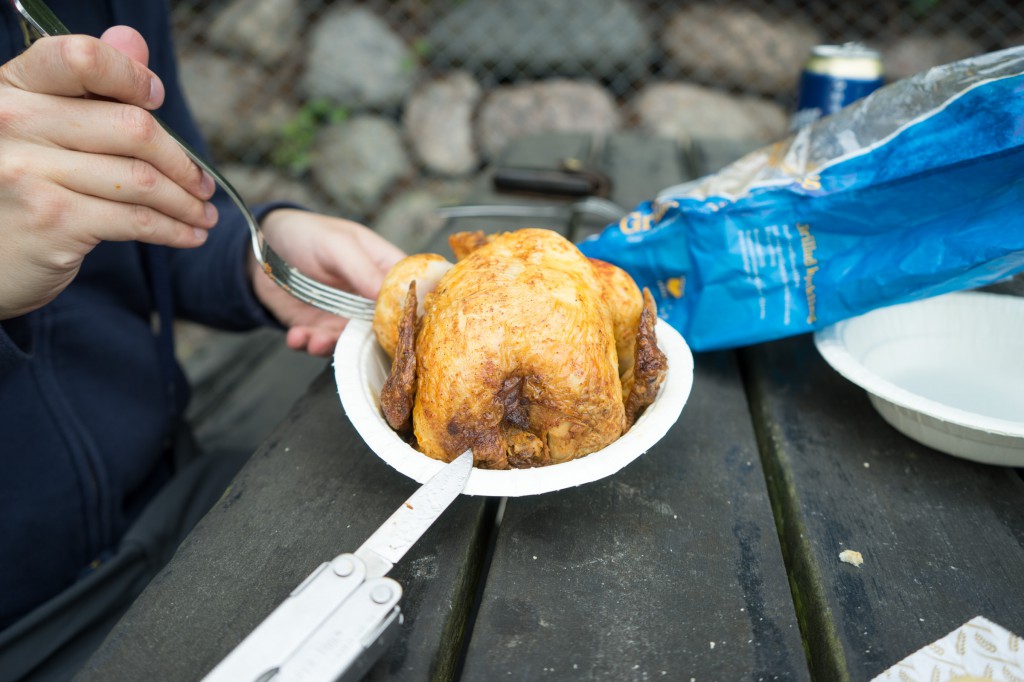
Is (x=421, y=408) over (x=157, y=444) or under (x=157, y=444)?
over

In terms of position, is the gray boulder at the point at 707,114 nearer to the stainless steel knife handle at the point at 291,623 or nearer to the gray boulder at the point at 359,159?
the gray boulder at the point at 359,159

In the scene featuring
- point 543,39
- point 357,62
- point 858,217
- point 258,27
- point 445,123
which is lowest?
point 445,123

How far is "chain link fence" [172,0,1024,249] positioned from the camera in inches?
163

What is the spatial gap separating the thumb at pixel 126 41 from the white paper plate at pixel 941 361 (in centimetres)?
110

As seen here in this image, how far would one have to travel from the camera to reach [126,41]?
3.05 feet

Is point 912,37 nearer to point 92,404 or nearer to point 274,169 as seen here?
point 274,169

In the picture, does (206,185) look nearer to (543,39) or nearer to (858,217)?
(858,217)

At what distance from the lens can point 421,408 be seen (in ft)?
2.79

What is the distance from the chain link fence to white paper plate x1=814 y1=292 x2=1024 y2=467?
3250 millimetres

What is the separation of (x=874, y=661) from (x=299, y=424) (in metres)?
0.83

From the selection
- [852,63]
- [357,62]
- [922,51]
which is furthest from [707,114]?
[852,63]

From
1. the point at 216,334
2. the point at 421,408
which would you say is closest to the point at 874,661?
the point at 421,408

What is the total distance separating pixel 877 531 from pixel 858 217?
1.67 feet

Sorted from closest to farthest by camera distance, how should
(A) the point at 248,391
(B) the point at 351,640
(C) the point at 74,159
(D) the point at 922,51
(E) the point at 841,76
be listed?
(B) the point at 351,640 < (C) the point at 74,159 < (E) the point at 841,76 < (A) the point at 248,391 < (D) the point at 922,51
